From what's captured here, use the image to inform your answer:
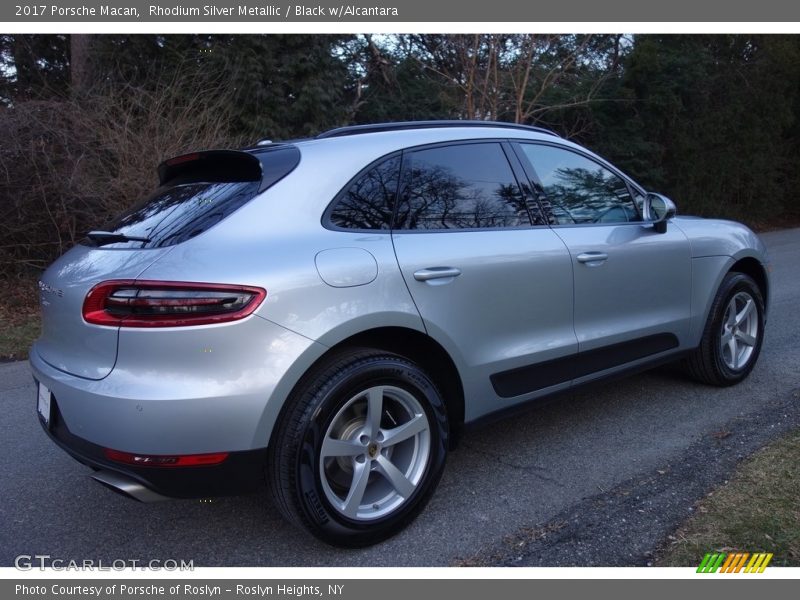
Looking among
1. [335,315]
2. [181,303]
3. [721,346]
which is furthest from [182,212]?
[721,346]

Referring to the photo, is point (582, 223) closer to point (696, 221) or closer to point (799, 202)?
point (696, 221)

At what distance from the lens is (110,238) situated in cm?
284

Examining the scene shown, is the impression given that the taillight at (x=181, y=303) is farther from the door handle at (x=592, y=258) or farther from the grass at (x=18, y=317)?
the grass at (x=18, y=317)

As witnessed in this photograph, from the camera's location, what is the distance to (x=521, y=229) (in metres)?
3.46

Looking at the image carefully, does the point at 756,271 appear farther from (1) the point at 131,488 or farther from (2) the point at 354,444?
(1) the point at 131,488

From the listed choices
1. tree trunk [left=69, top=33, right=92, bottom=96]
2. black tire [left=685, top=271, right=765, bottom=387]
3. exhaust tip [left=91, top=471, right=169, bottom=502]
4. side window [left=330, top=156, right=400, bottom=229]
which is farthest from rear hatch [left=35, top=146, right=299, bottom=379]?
tree trunk [left=69, top=33, right=92, bottom=96]

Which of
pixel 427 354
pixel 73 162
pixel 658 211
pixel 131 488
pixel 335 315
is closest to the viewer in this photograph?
pixel 131 488

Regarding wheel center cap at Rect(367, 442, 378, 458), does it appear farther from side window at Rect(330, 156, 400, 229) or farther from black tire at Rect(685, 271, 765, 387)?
black tire at Rect(685, 271, 765, 387)

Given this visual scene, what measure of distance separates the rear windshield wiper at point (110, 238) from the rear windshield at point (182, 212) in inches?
0.7

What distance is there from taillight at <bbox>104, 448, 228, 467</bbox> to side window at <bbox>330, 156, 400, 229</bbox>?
1070 mm

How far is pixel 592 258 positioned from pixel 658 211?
84 cm

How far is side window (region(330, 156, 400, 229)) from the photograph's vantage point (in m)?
2.89

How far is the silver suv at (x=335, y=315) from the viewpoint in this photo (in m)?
2.44

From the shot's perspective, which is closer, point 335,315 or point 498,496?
point 335,315
